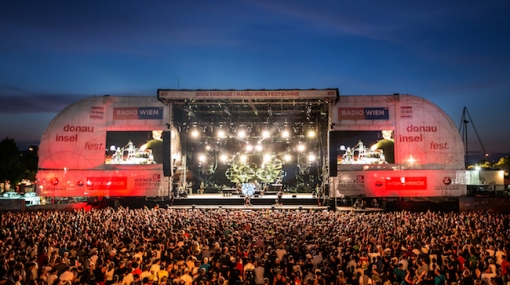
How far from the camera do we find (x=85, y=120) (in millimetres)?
21344

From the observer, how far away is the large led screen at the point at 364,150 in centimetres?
2077

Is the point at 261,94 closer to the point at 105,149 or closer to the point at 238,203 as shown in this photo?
the point at 238,203

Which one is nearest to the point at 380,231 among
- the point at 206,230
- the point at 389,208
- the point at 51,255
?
the point at 206,230

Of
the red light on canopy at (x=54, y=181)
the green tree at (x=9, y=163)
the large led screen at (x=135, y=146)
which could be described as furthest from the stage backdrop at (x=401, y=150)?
the green tree at (x=9, y=163)

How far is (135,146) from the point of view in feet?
71.1

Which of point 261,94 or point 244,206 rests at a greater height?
point 261,94

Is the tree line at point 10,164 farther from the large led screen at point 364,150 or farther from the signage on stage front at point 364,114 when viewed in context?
the signage on stage front at point 364,114

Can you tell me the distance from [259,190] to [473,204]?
12494 millimetres

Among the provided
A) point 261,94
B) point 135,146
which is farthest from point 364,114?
point 135,146

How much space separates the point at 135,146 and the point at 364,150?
13.8m

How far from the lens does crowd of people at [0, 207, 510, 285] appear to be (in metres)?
6.71

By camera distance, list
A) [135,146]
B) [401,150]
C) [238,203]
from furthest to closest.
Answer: [238,203]
[135,146]
[401,150]

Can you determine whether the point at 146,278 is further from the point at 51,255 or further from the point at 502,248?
the point at 502,248

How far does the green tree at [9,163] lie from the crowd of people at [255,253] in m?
27.3
